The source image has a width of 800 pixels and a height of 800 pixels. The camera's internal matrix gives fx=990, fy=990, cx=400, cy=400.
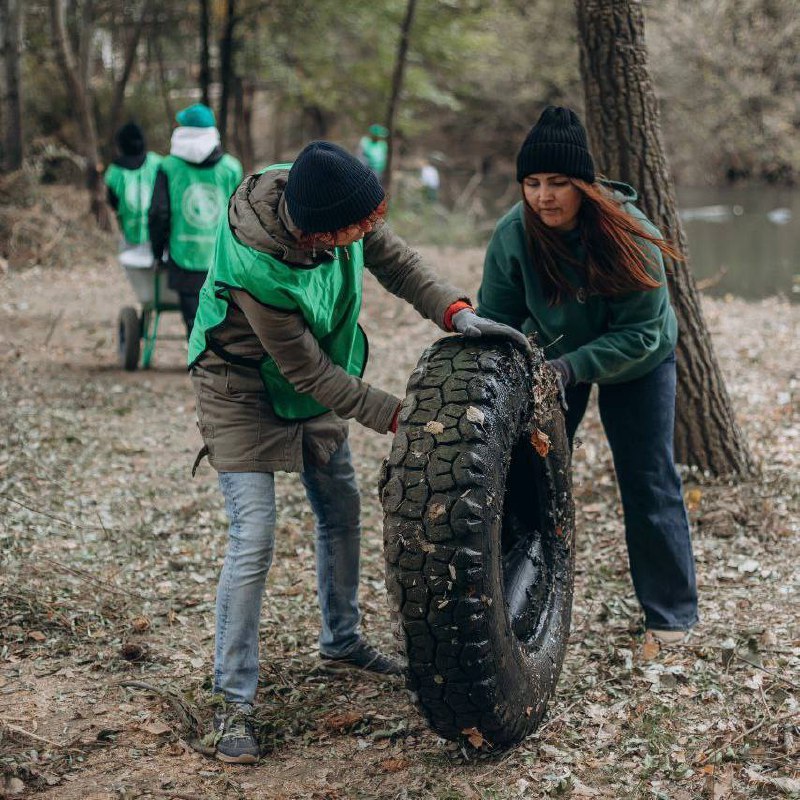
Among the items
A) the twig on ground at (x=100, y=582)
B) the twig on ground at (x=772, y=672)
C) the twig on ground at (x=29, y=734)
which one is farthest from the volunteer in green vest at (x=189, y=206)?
the twig on ground at (x=772, y=672)

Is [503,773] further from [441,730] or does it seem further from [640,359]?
[640,359]

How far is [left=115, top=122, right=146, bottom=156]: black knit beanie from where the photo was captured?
338 inches

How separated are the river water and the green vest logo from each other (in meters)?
5.67

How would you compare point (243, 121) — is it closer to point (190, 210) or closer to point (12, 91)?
point (12, 91)

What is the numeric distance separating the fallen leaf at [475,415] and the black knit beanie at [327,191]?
667 millimetres

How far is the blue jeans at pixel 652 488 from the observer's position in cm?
398

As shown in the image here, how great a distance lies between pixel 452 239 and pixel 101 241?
5.99 m

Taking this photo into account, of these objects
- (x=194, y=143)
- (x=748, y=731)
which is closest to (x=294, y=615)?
(x=748, y=731)

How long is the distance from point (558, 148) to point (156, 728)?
247 centimetres

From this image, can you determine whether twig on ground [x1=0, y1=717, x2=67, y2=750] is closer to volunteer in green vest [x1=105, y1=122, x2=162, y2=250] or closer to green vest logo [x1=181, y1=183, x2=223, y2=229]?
green vest logo [x1=181, y1=183, x2=223, y2=229]

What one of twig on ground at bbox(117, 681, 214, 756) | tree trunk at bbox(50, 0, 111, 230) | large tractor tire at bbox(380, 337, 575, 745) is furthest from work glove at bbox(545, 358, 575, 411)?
tree trunk at bbox(50, 0, 111, 230)

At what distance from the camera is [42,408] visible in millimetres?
7441

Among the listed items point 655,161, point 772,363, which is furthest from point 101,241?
point 655,161

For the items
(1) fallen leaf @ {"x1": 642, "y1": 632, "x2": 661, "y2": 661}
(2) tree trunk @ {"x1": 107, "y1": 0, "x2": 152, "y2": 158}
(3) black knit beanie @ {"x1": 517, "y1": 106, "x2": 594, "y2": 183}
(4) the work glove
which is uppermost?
(2) tree trunk @ {"x1": 107, "y1": 0, "x2": 152, "y2": 158}
